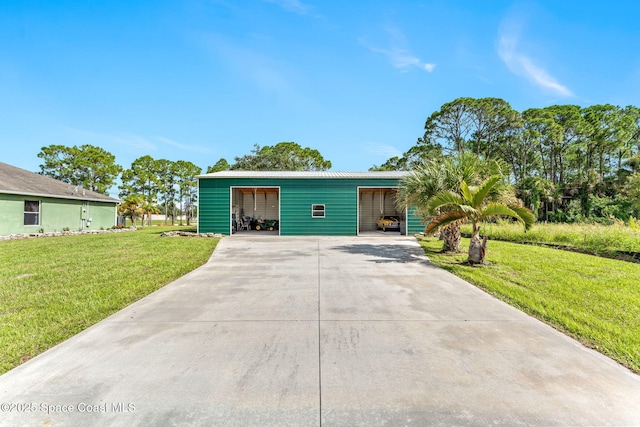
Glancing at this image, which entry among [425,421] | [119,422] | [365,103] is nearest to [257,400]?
[119,422]

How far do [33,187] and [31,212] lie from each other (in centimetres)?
155

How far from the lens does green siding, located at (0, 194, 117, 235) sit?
43.3 ft

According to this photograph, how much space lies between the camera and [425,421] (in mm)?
1831

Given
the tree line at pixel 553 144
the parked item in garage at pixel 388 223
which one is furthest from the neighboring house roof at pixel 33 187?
the tree line at pixel 553 144

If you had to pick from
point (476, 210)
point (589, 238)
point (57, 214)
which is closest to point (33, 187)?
point (57, 214)

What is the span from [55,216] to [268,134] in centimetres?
2194

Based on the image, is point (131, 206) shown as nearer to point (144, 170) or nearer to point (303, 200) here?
point (144, 170)

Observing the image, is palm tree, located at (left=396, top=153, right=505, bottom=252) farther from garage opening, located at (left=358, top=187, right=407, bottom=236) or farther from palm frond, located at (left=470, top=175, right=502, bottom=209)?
garage opening, located at (left=358, top=187, right=407, bottom=236)

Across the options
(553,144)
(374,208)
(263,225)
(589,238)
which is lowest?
(589,238)

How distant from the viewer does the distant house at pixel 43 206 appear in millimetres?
13320

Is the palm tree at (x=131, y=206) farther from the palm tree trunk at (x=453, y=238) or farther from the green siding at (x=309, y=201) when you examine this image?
the palm tree trunk at (x=453, y=238)

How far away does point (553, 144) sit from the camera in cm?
2800

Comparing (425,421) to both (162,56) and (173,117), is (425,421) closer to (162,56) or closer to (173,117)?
(162,56)

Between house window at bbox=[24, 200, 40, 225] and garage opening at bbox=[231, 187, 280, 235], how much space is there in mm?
9978
